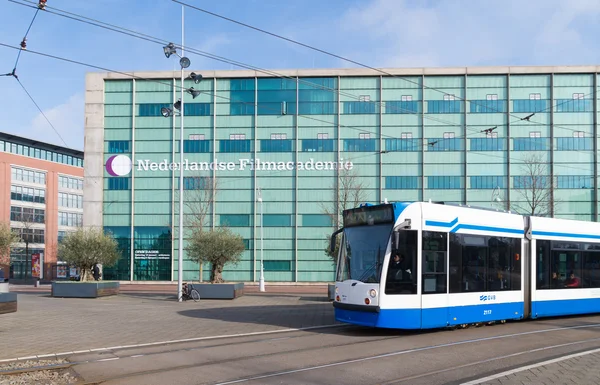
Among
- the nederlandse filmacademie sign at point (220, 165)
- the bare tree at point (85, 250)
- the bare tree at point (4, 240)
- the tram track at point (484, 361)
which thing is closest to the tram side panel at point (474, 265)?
the tram track at point (484, 361)

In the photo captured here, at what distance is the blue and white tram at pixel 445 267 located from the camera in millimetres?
13969

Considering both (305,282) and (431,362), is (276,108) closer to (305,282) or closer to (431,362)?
(305,282)

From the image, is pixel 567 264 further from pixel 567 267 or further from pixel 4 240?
pixel 4 240

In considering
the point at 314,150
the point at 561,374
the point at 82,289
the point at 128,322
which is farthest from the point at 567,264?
the point at 314,150

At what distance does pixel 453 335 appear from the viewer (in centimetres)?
1484

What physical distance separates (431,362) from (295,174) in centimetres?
4258

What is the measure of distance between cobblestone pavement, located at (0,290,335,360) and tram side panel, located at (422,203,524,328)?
4444 millimetres

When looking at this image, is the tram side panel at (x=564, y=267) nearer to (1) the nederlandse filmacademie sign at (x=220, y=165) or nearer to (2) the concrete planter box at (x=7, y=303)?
(2) the concrete planter box at (x=7, y=303)

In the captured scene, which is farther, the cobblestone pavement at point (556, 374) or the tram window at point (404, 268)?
the tram window at point (404, 268)

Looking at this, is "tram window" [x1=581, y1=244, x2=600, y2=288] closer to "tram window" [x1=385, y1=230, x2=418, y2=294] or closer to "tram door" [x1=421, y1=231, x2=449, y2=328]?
"tram door" [x1=421, y1=231, x2=449, y2=328]

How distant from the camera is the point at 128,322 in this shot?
18344 millimetres

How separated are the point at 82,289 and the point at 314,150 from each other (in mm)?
27838

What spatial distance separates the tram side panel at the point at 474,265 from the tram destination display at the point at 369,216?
3.09 ft

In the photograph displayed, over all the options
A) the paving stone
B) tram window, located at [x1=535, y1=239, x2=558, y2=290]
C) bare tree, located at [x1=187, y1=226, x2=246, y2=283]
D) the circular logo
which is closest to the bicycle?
bare tree, located at [x1=187, y1=226, x2=246, y2=283]
